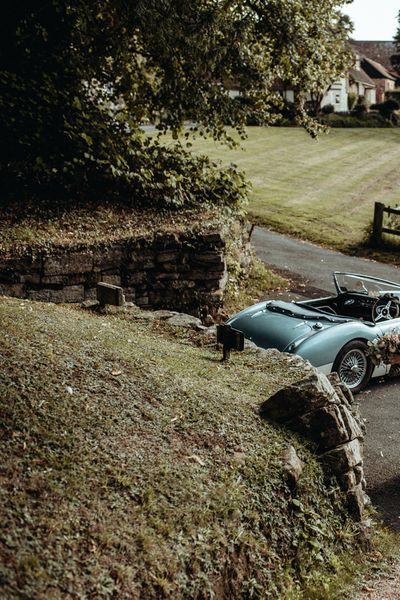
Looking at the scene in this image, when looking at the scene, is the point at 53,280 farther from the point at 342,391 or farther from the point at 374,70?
the point at 374,70

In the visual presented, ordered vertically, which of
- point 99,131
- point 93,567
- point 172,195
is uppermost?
point 99,131

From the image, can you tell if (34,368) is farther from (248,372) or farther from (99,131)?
(99,131)

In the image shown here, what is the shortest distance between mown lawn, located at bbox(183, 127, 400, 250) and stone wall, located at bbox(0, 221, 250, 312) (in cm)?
533

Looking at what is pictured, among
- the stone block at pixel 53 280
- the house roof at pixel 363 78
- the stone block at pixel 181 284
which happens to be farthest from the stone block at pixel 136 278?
the house roof at pixel 363 78

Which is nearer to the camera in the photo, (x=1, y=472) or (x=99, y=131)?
(x=1, y=472)

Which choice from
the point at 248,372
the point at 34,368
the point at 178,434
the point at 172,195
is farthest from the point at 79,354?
the point at 172,195

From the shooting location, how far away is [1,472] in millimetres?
5215

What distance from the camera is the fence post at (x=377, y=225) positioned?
826 inches

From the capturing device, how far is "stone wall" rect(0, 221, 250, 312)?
11000 millimetres

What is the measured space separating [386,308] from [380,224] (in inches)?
424

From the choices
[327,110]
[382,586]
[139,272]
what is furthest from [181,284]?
[327,110]

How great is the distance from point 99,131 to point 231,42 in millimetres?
3094

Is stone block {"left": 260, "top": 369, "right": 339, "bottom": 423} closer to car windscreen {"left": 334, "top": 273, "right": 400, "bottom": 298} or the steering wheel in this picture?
the steering wheel

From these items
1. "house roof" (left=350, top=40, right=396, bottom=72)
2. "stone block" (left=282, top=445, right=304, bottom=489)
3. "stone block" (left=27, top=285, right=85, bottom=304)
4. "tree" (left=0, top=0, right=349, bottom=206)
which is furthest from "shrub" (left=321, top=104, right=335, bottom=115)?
"stone block" (left=282, top=445, right=304, bottom=489)
